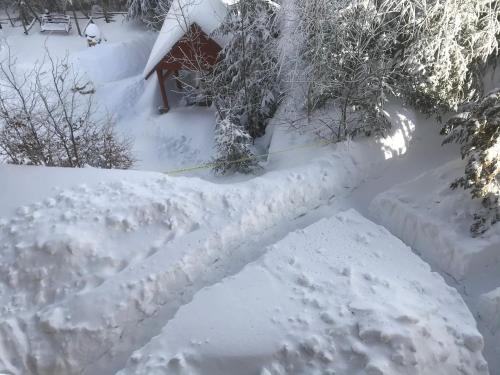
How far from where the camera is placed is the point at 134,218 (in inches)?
247

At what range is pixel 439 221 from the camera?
21.8ft

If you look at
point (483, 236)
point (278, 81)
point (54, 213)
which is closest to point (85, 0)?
point (278, 81)

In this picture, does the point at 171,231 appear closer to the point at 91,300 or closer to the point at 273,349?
the point at 91,300

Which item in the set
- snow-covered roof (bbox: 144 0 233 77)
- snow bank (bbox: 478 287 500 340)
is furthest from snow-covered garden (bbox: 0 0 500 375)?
snow-covered roof (bbox: 144 0 233 77)

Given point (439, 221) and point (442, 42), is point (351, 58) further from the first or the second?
point (439, 221)

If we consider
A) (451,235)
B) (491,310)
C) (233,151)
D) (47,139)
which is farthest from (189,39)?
(491,310)

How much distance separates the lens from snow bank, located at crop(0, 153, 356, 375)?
5.13 meters

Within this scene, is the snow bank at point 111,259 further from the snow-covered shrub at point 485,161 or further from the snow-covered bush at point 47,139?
the snow-covered bush at point 47,139

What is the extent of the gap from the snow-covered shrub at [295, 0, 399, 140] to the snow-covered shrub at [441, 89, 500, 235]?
226cm

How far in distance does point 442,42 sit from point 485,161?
327 centimetres

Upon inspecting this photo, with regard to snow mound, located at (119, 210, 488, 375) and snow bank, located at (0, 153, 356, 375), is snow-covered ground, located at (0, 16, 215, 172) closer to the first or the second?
snow bank, located at (0, 153, 356, 375)

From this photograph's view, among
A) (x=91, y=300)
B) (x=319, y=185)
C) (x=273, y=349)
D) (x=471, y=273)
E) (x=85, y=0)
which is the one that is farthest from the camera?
(x=85, y=0)

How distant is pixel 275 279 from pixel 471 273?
3195mm

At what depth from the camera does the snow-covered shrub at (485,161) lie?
6.03 meters
